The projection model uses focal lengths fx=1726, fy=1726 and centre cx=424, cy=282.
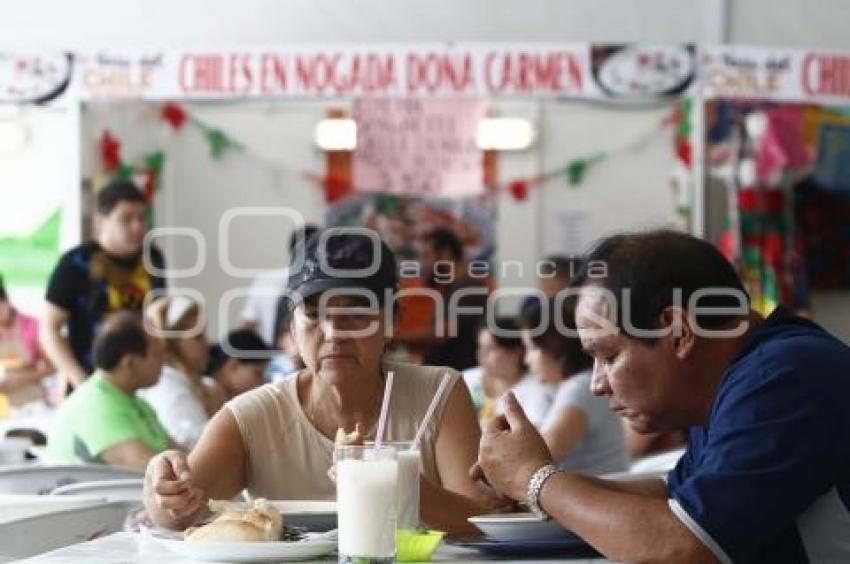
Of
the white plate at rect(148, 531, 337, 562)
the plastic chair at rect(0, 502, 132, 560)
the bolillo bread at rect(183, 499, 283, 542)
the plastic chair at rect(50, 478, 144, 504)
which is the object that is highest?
the bolillo bread at rect(183, 499, 283, 542)

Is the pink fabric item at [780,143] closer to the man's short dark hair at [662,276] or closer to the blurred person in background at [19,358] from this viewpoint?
the blurred person in background at [19,358]

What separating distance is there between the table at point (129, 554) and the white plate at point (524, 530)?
60mm

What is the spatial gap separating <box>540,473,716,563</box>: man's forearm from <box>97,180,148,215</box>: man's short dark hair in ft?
16.7

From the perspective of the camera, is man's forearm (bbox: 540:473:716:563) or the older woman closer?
man's forearm (bbox: 540:473:716:563)

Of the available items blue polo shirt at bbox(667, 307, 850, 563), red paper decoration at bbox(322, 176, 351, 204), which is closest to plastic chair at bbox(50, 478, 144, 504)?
blue polo shirt at bbox(667, 307, 850, 563)

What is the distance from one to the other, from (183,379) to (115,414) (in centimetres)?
102

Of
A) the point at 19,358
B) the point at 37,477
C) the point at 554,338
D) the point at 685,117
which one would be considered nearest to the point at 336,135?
the point at 685,117

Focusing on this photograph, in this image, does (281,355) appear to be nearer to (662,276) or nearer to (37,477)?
(37,477)

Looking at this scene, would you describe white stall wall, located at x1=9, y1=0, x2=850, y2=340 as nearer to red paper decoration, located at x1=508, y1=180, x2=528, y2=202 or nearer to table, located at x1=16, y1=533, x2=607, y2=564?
red paper decoration, located at x1=508, y1=180, x2=528, y2=202

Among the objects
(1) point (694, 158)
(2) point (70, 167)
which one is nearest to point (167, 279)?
(2) point (70, 167)

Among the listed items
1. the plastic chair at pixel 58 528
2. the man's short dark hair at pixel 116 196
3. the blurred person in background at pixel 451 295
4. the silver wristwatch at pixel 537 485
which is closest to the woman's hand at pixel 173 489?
the plastic chair at pixel 58 528

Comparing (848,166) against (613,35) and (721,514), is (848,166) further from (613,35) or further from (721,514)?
(721,514)

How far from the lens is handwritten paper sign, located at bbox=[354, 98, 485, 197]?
7.34 meters

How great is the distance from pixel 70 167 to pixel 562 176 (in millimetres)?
2115
